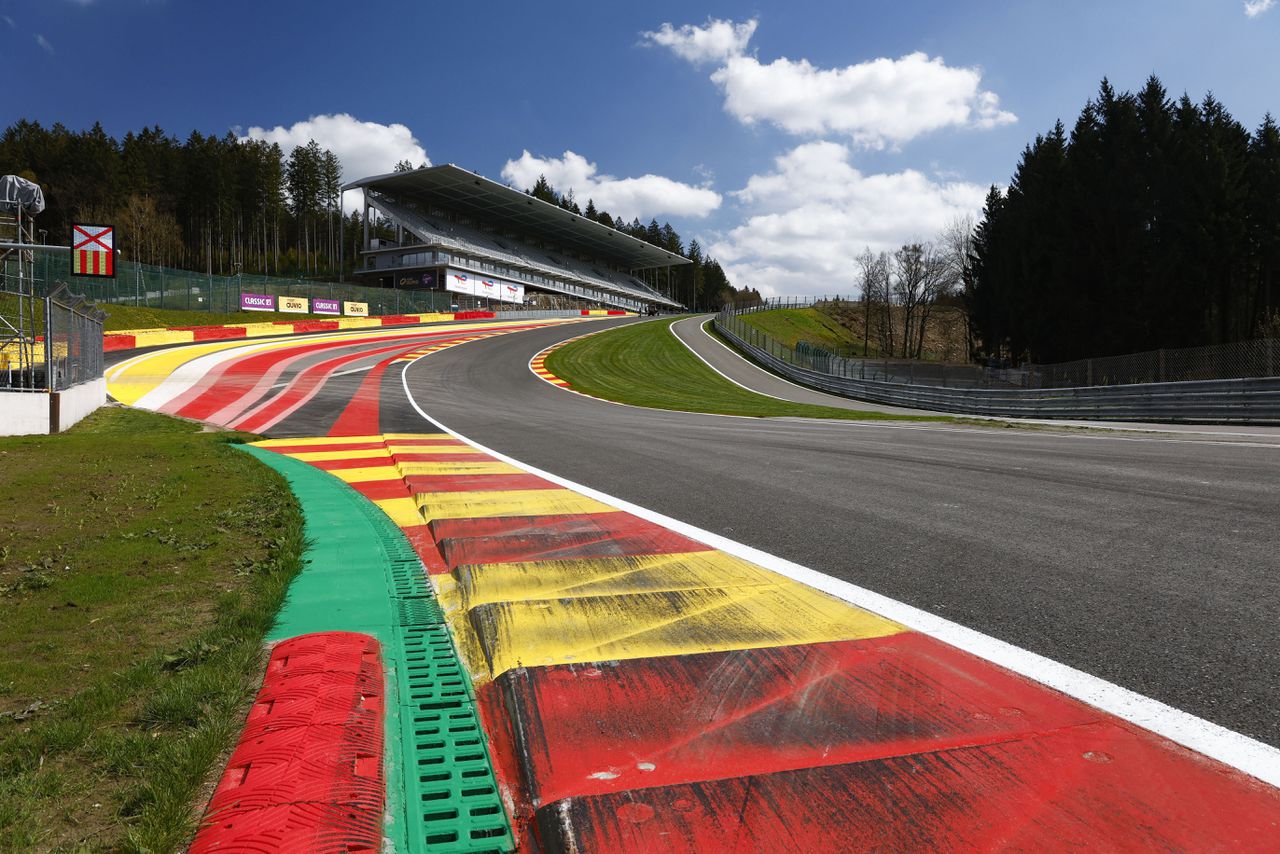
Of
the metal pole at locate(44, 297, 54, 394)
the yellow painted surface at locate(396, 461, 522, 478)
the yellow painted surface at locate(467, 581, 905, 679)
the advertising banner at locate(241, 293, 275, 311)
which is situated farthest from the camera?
the advertising banner at locate(241, 293, 275, 311)

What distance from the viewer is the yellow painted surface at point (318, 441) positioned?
11.8 metres

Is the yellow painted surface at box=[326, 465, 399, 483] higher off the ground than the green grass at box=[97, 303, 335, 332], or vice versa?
the green grass at box=[97, 303, 335, 332]

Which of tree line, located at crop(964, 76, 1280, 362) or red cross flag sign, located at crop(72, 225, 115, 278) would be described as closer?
red cross flag sign, located at crop(72, 225, 115, 278)

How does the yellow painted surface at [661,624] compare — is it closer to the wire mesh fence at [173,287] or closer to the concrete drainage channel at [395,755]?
the concrete drainage channel at [395,755]

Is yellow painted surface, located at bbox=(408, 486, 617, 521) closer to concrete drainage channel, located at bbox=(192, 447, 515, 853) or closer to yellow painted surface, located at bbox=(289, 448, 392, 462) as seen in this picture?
concrete drainage channel, located at bbox=(192, 447, 515, 853)

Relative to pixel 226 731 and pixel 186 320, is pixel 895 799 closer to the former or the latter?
pixel 226 731

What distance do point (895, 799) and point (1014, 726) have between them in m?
0.66

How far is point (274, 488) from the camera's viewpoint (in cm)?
716

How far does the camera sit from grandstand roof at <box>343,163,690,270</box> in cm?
7694

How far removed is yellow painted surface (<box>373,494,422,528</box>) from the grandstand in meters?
69.3

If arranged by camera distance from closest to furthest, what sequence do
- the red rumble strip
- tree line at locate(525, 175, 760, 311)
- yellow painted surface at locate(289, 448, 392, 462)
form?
the red rumble strip < yellow painted surface at locate(289, 448, 392, 462) < tree line at locate(525, 175, 760, 311)

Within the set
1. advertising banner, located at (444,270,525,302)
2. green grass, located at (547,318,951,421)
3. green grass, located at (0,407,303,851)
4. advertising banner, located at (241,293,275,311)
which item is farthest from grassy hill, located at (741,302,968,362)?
green grass, located at (0,407,303,851)

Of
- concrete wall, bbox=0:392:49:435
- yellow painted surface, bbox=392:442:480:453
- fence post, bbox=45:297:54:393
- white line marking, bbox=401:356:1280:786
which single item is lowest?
white line marking, bbox=401:356:1280:786

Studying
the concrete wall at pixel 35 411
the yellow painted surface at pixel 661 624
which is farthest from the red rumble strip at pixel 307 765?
the concrete wall at pixel 35 411
